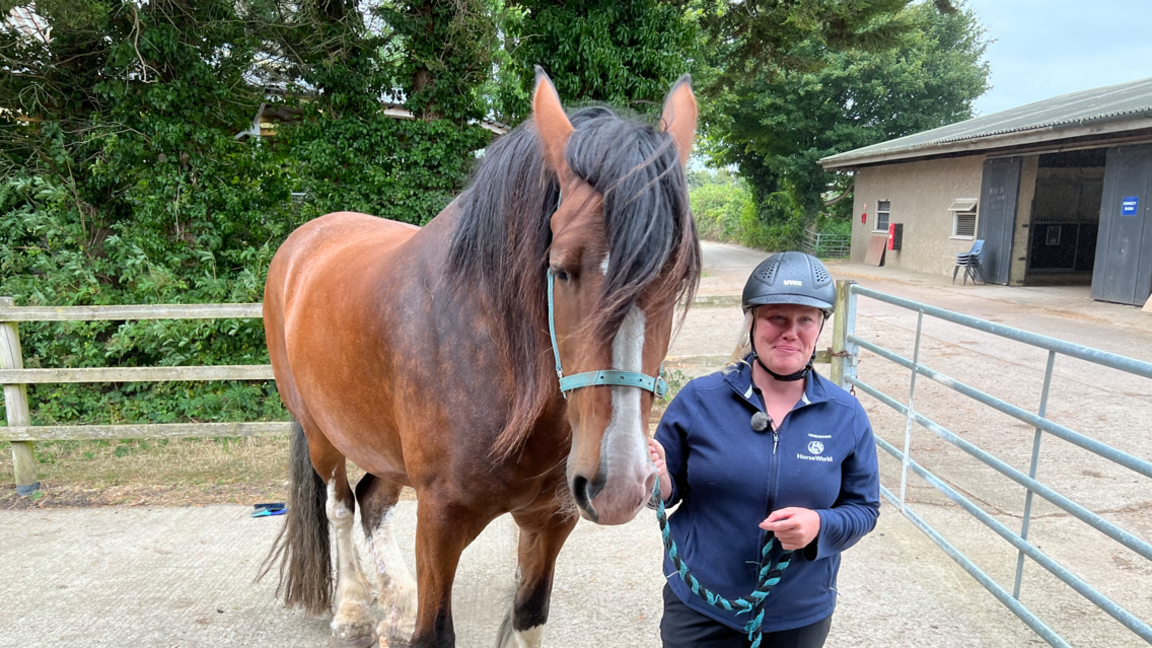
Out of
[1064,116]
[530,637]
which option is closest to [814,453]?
[530,637]

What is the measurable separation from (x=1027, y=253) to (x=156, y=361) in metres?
17.0

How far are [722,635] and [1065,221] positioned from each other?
19196 mm

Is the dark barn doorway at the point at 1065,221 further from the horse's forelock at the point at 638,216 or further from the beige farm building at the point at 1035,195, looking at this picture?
the horse's forelock at the point at 638,216

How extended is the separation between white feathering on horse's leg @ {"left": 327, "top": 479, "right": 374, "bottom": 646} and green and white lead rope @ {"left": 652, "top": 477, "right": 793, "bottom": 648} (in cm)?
187

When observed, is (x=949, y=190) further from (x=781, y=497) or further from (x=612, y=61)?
(x=781, y=497)

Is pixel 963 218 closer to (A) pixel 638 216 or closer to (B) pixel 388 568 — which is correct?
(B) pixel 388 568

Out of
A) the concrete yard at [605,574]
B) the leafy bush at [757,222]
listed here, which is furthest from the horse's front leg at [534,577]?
the leafy bush at [757,222]

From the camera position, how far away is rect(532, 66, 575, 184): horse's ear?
4.84 ft

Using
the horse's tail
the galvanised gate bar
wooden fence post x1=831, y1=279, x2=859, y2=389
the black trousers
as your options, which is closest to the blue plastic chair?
wooden fence post x1=831, y1=279, x2=859, y2=389

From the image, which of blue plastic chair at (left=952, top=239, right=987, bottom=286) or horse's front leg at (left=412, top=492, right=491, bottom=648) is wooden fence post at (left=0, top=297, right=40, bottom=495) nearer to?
horse's front leg at (left=412, top=492, right=491, bottom=648)

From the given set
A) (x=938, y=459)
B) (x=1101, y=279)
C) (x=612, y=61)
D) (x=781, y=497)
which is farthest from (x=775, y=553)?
(x=1101, y=279)

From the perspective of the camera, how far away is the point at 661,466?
55.9 inches

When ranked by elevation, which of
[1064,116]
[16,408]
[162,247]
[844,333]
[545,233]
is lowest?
[16,408]

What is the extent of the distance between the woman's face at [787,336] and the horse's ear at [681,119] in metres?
0.43
